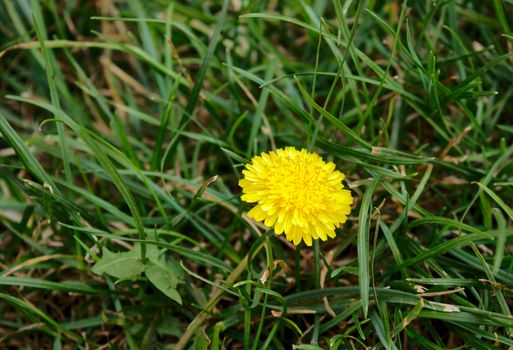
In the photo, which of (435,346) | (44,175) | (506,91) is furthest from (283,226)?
(506,91)

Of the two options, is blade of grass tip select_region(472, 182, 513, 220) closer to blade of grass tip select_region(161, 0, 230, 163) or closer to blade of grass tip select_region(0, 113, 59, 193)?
blade of grass tip select_region(161, 0, 230, 163)

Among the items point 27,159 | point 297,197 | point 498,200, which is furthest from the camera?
point 27,159

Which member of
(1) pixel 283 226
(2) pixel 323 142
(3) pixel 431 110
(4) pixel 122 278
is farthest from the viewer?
(3) pixel 431 110

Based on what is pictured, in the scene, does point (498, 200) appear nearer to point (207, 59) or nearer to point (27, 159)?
point (207, 59)

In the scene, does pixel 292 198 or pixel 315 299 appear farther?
pixel 315 299

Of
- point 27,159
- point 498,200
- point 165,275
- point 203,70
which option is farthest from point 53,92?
point 498,200

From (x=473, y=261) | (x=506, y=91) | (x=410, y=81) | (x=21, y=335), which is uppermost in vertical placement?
(x=410, y=81)

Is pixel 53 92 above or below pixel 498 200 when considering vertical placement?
above

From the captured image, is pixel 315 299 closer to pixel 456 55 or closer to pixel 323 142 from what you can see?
pixel 323 142
